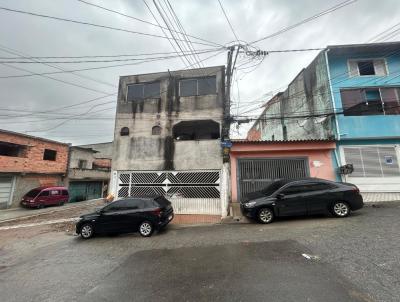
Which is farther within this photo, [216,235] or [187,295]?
[216,235]

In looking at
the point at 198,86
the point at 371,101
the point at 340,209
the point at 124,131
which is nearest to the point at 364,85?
the point at 371,101

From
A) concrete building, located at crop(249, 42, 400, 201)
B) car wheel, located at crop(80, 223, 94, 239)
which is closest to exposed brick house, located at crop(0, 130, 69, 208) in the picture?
car wheel, located at crop(80, 223, 94, 239)

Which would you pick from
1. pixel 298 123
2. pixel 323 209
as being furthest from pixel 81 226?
pixel 298 123

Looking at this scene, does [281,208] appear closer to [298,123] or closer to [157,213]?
[157,213]

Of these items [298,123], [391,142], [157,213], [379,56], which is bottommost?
[157,213]

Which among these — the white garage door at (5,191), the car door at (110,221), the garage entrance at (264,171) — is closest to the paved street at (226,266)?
the car door at (110,221)

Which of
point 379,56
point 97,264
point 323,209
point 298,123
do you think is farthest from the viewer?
point 298,123

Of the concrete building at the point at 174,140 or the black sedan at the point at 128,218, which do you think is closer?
the black sedan at the point at 128,218

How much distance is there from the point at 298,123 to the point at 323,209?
9490 millimetres

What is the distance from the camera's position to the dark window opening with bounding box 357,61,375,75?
13.1 metres

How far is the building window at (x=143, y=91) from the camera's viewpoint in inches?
577

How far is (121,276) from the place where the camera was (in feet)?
16.2

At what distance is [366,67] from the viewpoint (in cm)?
1321

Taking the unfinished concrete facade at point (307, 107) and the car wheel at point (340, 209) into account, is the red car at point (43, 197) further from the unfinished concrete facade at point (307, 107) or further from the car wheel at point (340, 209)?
the car wheel at point (340, 209)
